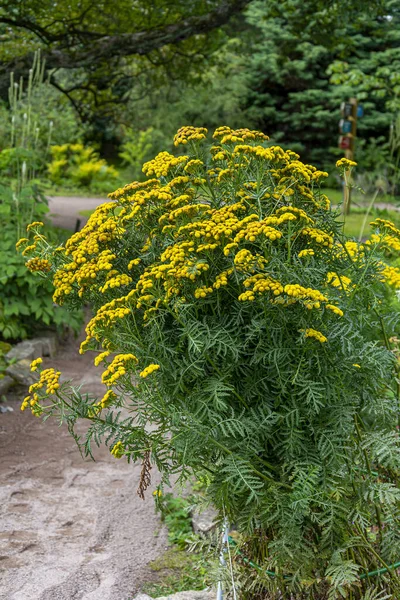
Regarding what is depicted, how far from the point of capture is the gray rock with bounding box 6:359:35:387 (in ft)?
17.4

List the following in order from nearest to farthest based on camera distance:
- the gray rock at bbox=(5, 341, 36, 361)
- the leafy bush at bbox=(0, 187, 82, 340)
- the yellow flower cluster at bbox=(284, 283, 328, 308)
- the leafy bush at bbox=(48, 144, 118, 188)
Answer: the yellow flower cluster at bbox=(284, 283, 328, 308) → the gray rock at bbox=(5, 341, 36, 361) → the leafy bush at bbox=(0, 187, 82, 340) → the leafy bush at bbox=(48, 144, 118, 188)

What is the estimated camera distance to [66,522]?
3.57m

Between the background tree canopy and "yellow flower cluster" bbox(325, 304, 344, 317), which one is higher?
"yellow flower cluster" bbox(325, 304, 344, 317)

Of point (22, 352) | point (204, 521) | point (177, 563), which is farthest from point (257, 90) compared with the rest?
point (177, 563)

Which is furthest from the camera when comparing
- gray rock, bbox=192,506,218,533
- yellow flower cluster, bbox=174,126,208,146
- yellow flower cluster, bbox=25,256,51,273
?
gray rock, bbox=192,506,218,533

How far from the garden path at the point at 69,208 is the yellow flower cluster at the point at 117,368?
29.2 feet

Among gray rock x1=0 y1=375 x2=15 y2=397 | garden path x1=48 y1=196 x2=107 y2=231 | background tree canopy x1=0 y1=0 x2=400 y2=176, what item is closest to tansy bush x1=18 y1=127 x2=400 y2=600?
gray rock x1=0 y1=375 x2=15 y2=397

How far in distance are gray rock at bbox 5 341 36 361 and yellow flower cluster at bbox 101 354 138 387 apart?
12.8 feet

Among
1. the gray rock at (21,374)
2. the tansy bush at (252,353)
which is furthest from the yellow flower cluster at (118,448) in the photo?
the gray rock at (21,374)

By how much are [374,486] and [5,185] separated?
526cm

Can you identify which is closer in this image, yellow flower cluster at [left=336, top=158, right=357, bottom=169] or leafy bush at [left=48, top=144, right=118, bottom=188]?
yellow flower cluster at [left=336, top=158, right=357, bottom=169]

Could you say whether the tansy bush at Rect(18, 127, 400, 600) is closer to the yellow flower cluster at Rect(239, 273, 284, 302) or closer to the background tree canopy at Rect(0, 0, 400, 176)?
the yellow flower cluster at Rect(239, 273, 284, 302)

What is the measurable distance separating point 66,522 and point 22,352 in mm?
2356

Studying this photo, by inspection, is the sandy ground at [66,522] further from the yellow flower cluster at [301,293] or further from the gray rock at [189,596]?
the yellow flower cluster at [301,293]
